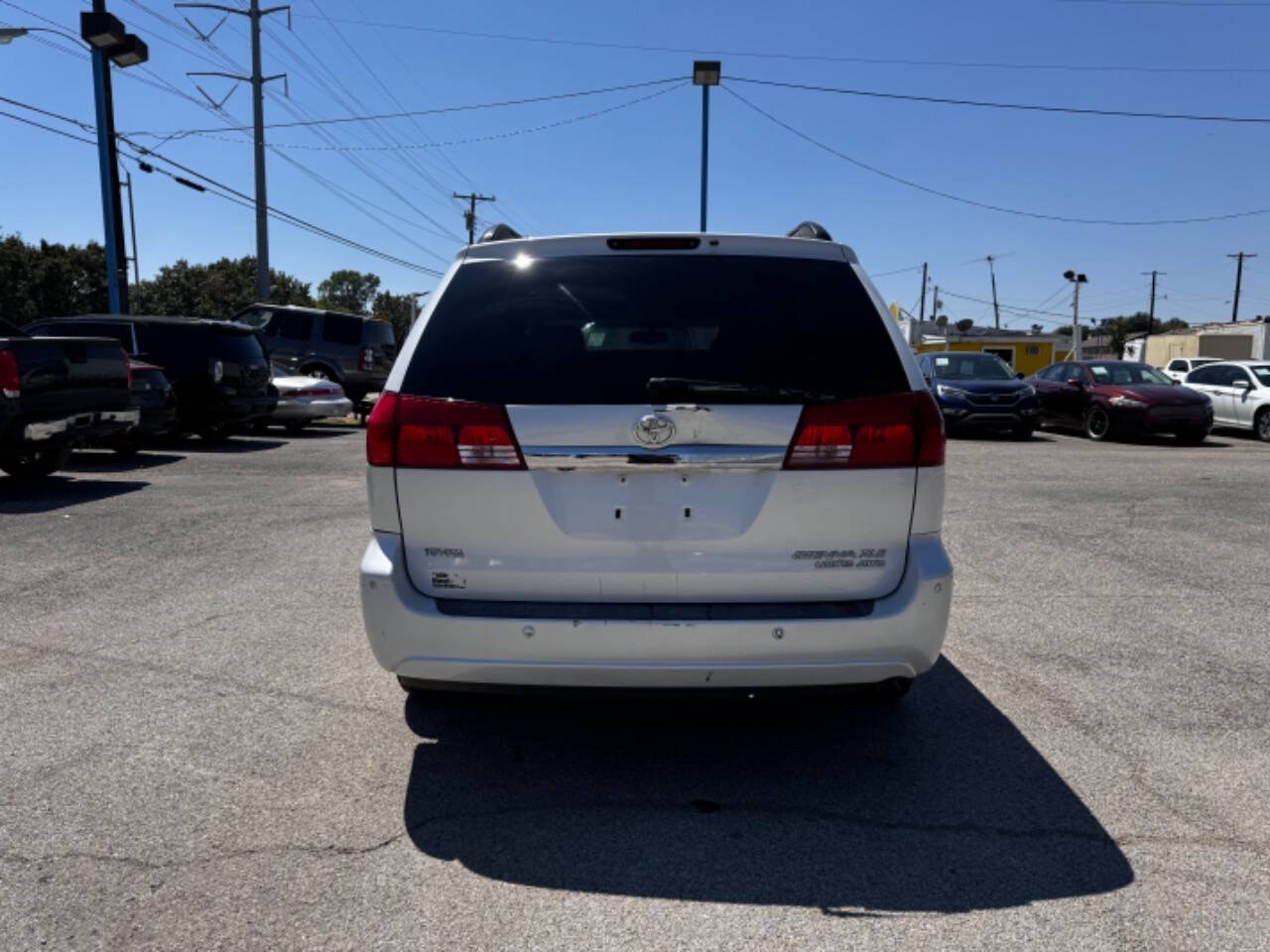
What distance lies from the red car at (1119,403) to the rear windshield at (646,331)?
1616 centimetres

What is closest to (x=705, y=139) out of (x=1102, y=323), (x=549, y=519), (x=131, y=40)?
(x=131, y=40)

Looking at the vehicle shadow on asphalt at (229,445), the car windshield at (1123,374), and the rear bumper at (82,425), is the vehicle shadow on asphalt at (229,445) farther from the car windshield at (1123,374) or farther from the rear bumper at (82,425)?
the car windshield at (1123,374)

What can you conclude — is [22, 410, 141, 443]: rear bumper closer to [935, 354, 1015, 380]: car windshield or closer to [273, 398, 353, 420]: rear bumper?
[273, 398, 353, 420]: rear bumper

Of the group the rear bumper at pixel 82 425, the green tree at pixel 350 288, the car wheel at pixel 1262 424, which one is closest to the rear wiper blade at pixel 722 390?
the rear bumper at pixel 82 425

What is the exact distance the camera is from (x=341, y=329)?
2175 centimetres

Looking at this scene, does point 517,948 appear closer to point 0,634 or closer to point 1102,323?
point 0,634

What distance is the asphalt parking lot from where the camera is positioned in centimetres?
272

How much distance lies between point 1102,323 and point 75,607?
152941 millimetres

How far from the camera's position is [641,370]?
10.8 ft

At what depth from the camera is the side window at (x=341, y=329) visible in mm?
21578

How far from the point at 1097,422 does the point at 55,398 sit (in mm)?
16795

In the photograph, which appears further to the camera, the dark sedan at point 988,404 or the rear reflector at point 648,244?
the dark sedan at point 988,404

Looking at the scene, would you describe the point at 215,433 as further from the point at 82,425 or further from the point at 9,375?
the point at 9,375

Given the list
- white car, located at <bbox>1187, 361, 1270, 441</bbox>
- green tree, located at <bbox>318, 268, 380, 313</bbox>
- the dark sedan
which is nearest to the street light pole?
the dark sedan
